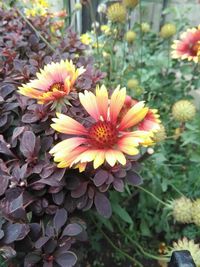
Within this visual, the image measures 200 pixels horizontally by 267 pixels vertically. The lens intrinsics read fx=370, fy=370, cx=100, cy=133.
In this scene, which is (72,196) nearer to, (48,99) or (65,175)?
(65,175)

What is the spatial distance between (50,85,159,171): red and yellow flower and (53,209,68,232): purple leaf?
11 centimetres

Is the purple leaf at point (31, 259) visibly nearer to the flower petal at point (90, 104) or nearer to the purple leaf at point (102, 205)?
the purple leaf at point (102, 205)

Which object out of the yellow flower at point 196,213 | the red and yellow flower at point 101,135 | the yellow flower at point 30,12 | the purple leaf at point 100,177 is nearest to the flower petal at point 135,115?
the red and yellow flower at point 101,135

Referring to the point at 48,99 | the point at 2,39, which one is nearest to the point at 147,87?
the point at 2,39

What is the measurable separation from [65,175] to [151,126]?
242 mm

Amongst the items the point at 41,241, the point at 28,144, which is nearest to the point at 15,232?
the point at 41,241

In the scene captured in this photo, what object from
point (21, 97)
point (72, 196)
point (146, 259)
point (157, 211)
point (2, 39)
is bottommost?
point (146, 259)

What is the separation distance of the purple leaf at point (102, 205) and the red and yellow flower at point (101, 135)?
0.09m

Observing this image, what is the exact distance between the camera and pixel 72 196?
0.76 metres

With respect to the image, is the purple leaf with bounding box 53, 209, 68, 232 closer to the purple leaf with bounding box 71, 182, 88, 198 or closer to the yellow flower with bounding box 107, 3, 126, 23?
the purple leaf with bounding box 71, 182, 88, 198

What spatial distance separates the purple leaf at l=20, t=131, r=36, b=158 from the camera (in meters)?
0.76

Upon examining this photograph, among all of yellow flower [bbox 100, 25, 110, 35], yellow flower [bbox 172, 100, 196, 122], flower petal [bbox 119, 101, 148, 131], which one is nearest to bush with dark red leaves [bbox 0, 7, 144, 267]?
flower petal [bbox 119, 101, 148, 131]

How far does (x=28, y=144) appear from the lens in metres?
0.76

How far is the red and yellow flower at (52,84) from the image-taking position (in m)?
0.79
